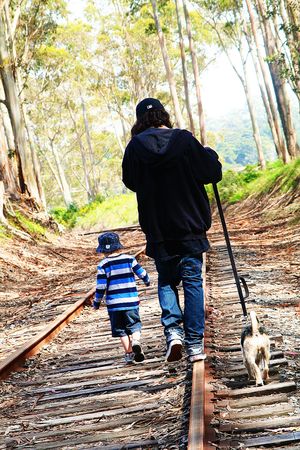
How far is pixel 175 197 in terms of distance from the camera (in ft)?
14.5

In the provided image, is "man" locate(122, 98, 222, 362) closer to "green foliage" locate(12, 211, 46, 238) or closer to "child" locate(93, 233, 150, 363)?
"child" locate(93, 233, 150, 363)

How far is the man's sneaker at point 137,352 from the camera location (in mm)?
4969

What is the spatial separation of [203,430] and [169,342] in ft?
5.02

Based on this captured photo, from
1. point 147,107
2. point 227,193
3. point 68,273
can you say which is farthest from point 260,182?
point 147,107

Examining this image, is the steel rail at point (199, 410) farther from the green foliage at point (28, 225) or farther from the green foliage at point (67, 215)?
the green foliage at point (67, 215)

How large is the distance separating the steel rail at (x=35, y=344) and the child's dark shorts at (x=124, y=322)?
2.86ft

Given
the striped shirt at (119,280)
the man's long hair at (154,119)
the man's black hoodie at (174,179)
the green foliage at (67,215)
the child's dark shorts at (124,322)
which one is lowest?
the child's dark shorts at (124,322)

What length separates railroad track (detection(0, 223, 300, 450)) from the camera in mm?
3221

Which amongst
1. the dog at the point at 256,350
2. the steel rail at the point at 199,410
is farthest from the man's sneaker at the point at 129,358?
the dog at the point at 256,350

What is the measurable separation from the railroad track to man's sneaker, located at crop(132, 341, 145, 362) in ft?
0.20

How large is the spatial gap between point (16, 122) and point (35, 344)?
15629 millimetres

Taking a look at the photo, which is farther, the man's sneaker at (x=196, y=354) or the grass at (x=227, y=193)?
the grass at (x=227, y=193)

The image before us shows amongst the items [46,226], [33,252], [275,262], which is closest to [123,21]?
[46,226]

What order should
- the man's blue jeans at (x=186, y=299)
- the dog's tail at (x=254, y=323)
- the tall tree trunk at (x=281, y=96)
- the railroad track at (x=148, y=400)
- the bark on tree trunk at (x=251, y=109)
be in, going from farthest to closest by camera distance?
the bark on tree trunk at (x=251, y=109) < the tall tree trunk at (x=281, y=96) < the man's blue jeans at (x=186, y=299) < the dog's tail at (x=254, y=323) < the railroad track at (x=148, y=400)
